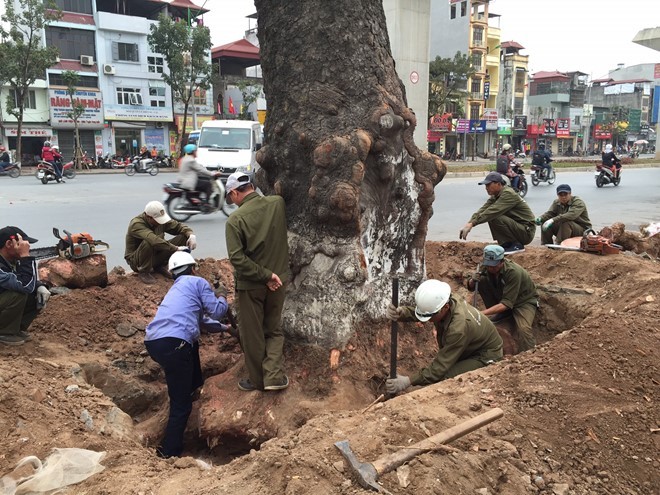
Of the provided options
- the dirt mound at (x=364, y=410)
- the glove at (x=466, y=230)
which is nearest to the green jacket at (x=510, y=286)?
the dirt mound at (x=364, y=410)

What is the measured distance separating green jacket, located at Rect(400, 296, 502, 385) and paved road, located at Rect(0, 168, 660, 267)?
16.0 ft

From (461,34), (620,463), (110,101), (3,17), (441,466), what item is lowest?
(620,463)

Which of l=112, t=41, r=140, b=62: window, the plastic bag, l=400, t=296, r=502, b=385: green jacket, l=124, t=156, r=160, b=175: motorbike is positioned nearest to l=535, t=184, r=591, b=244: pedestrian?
l=400, t=296, r=502, b=385: green jacket

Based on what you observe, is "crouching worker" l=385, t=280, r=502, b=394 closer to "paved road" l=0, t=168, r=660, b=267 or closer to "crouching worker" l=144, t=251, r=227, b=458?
"crouching worker" l=144, t=251, r=227, b=458

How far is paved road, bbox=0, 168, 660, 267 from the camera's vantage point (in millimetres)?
9781

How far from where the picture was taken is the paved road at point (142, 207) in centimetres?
978

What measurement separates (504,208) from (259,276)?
13.7 ft

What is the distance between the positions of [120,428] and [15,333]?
1613 millimetres

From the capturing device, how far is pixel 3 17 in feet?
85.7

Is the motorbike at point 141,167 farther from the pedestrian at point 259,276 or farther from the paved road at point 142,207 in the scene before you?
the pedestrian at point 259,276

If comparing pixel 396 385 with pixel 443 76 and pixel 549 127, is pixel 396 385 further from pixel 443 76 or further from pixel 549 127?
pixel 549 127

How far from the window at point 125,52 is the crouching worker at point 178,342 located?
33868 millimetres

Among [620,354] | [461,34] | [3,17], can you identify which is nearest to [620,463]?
[620,354]

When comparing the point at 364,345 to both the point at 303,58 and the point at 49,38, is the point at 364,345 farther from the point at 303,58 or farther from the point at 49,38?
the point at 49,38
